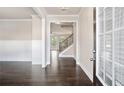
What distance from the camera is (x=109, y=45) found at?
2396 mm

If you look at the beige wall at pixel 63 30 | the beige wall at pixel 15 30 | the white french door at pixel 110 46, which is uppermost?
the beige wall at pixel 63 30

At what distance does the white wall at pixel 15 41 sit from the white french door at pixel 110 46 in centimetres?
659

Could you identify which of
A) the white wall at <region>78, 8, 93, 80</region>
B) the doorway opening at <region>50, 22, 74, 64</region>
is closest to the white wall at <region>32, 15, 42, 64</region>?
the doorway opening at <region>50, 22, 74, 64</region>

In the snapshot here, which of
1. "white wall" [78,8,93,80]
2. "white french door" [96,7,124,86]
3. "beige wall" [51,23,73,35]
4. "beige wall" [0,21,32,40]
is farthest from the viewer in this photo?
"beige wall" [51,23,73,35]

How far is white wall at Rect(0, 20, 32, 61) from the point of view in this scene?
881 centimetres

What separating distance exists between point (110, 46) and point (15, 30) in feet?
24.6

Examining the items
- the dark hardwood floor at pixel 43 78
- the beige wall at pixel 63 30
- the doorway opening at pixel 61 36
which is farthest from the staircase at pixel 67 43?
the dark hardwood floor at pixel 43 78

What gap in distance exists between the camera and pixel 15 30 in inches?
349

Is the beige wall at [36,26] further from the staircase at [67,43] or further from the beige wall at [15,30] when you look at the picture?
the staircase at [67,43]

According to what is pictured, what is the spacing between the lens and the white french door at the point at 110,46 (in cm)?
193

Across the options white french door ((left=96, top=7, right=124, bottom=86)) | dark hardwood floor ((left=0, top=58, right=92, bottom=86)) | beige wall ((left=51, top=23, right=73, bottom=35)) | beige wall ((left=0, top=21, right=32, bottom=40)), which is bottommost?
dark hardwood floor ((left=0, top=58, right=92, bottom=86))

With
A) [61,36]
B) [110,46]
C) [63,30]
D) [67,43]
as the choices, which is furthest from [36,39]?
[61,36]

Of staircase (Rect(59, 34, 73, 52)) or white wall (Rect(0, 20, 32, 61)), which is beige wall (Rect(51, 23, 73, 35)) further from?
white wall (Rect(0, 20, 32, 61))
